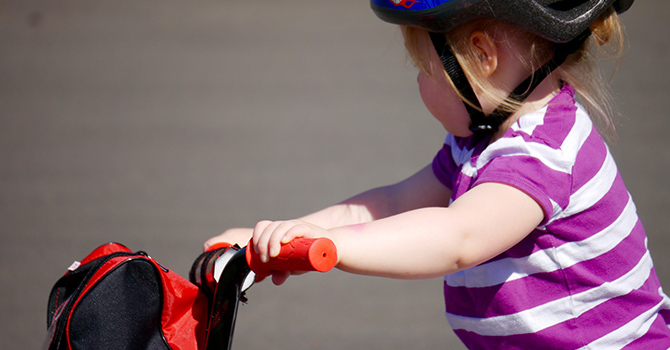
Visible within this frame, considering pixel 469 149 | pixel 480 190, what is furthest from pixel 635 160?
pixel 480 190

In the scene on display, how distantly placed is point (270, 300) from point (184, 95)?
284 centimetres

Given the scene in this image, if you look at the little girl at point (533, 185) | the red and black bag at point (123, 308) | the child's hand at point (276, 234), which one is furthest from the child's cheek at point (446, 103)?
the red and black bag at point (123, 308)

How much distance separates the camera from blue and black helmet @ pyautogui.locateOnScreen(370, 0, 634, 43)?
5.15 ft

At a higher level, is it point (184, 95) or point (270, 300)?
point (184, 95)

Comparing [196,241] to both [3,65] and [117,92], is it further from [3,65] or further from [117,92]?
[3,65]

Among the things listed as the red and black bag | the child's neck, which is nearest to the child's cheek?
the child's neck

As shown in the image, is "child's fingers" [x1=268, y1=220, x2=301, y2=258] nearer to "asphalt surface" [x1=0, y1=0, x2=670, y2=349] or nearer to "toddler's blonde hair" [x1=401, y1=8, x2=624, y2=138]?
"toddler's blonde hair" [x1=401, y1=8, x2=624, y2=138]

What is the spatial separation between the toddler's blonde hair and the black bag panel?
0.90 meters

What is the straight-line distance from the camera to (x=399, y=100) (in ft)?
19.4

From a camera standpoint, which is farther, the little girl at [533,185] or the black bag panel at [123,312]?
the little girl at [533,185]

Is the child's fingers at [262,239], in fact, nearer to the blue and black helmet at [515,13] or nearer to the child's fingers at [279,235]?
the child's fingers at [279,235]

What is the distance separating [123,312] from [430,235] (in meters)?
0.65

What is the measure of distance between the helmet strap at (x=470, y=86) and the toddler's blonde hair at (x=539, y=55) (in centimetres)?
1

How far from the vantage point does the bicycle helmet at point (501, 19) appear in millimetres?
1573
